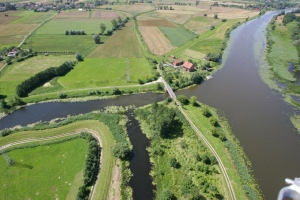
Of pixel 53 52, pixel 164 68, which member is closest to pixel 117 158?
pixel 164 68

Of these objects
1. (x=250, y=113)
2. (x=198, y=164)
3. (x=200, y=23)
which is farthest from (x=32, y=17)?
(x=198, y=164)

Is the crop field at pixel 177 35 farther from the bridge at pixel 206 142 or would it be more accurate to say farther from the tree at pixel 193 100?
the tree at pixel 193 100

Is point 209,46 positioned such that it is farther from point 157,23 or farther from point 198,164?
point 198,164

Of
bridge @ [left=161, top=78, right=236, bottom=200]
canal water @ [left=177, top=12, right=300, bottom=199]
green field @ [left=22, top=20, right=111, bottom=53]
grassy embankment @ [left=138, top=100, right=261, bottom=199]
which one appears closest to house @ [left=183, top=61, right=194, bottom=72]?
canal water @ [left=177, top=12, right=300, bottom=199]

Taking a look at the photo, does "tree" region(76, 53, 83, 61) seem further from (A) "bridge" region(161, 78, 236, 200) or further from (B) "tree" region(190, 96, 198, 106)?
(B) "tree" region(190, 96, 198, 106)

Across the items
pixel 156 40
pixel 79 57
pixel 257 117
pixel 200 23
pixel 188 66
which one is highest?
pixel 200 23

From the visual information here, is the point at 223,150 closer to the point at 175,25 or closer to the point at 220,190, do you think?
the point at 220,190
